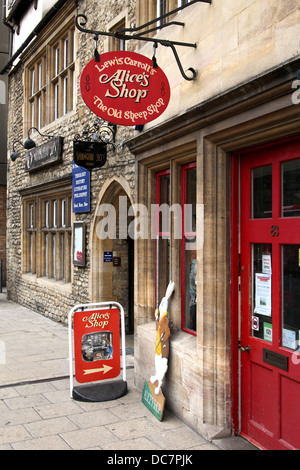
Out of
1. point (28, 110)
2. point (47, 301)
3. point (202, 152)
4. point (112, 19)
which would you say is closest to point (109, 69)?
point (202, 152)

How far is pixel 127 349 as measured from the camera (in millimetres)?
7629

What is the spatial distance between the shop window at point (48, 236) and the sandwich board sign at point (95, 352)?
4.63 m

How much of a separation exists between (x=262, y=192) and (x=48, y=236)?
8244 millimetres

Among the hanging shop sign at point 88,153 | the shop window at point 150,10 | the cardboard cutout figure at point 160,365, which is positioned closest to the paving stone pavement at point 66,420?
the cardboard cutout figure at point 160,365

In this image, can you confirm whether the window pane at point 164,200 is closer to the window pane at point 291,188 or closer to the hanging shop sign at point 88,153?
the window pane at point 291,188

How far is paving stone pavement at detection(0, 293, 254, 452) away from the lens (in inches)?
159

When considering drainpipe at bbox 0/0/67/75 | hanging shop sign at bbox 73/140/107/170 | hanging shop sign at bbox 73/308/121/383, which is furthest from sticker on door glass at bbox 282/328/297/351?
drainpipe at bbox 0/0/67/75

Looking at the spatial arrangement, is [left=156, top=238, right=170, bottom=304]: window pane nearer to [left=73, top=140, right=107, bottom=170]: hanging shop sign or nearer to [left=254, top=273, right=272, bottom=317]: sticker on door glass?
[left=254, top=273, right=272, bottom=317]: sticker on door glass

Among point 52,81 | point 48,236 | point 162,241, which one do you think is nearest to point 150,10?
point 162,241

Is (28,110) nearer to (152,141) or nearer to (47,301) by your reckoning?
(47,301)

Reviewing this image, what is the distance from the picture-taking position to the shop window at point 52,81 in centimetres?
993

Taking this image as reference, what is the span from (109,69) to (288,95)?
172 centimetres

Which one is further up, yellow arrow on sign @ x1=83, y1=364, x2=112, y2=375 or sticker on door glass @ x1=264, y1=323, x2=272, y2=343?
sticker on door glass @ x1=264, y1=323, x2=272, y2=343

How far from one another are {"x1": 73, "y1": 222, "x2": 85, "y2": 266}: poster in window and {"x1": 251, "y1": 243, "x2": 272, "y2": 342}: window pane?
5190mm
